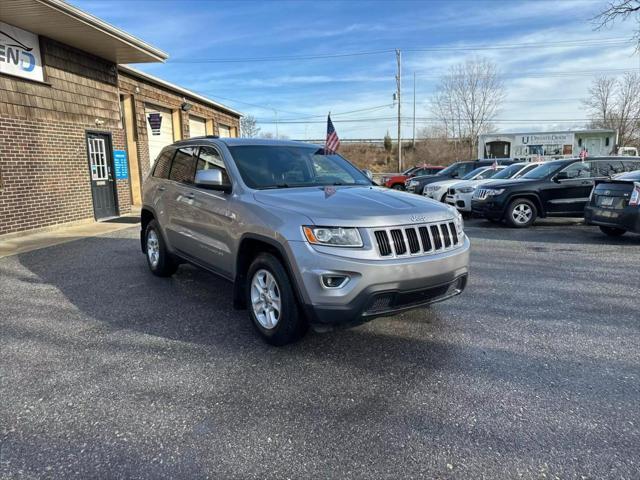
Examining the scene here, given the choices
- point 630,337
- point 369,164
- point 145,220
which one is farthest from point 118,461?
point 369,164

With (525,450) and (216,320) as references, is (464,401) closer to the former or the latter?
(525,450)

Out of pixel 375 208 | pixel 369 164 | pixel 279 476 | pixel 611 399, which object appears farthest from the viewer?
pixel 369 164

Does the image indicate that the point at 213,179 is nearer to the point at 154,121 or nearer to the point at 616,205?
the point at 616,205

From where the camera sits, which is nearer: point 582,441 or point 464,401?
point 582,441

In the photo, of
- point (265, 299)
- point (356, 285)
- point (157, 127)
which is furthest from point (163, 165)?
point (157, 127)

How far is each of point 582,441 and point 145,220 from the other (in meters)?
5.65

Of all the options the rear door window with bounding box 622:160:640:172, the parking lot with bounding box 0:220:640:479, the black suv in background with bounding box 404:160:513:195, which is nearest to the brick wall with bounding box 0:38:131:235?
the parking lot with bounding box 0:220:640:479

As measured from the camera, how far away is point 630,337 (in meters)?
3.95

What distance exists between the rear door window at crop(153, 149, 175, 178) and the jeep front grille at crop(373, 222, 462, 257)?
353cm

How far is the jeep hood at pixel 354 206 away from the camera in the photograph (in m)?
3.36

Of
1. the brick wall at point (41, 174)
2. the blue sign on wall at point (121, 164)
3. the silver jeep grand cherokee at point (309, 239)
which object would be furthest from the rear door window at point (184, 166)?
the blue sign on wall at point (121, 164)

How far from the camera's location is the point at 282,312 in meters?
3.54

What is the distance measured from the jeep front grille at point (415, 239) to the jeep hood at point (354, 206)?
0.19 ft

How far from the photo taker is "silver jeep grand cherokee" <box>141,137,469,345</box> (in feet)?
10.7
